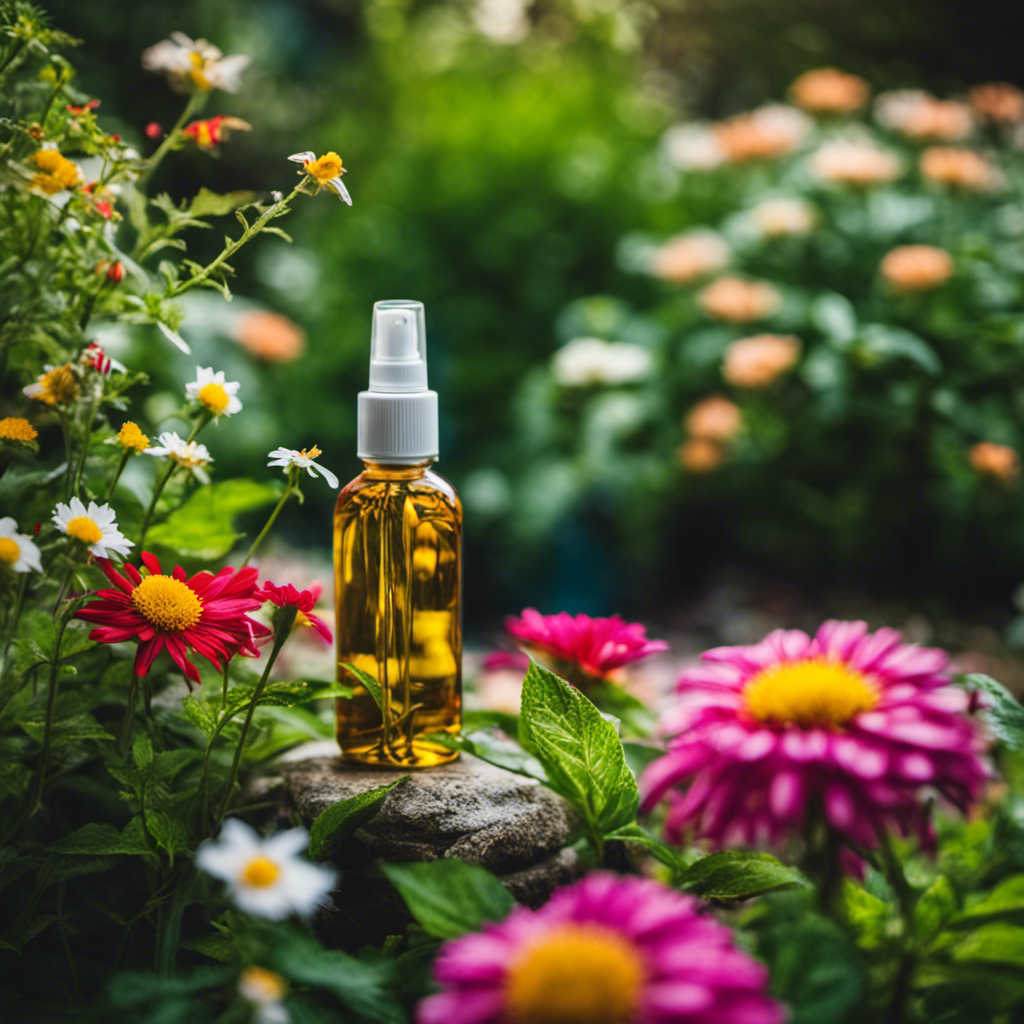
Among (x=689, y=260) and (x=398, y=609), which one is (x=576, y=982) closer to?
(x=398, y=609)

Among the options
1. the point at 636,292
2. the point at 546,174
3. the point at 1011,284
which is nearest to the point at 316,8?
the point at 546,174

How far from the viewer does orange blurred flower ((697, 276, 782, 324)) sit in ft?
6.07

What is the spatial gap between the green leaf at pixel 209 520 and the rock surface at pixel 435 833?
0.21 meters

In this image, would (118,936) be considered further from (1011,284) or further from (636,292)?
(636,292)

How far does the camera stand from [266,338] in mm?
2186

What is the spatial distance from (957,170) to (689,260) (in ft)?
1.82

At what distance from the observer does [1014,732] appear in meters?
0.62

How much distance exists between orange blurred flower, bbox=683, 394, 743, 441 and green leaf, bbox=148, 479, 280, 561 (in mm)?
1154

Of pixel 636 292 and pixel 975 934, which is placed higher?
pixel 636 292

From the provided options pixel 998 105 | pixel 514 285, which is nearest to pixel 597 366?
pixel 514 285

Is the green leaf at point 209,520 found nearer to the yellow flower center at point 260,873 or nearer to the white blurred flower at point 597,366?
the yellow flower center at point 260,873

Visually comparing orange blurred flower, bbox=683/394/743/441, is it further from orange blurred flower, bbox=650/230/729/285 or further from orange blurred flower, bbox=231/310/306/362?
orange blurred flower, bbox=231/310/306/362

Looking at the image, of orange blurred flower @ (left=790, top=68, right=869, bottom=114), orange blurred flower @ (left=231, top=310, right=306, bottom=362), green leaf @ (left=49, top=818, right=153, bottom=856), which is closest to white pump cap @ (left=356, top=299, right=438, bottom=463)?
green leaf @ (left=49, top=818, right=153, bottom=856)

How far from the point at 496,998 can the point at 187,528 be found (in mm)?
548
